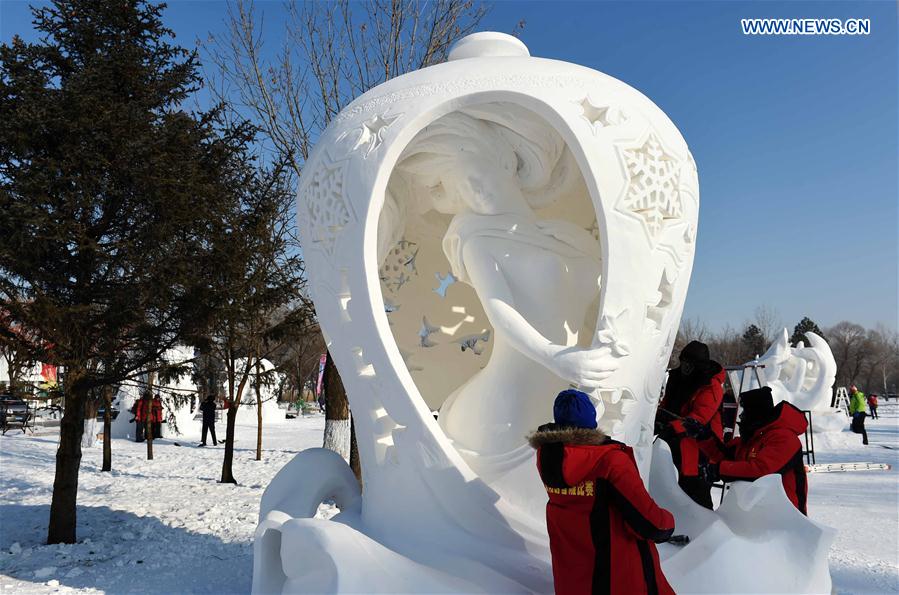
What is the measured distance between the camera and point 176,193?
6.09m

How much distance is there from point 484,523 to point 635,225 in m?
1.77

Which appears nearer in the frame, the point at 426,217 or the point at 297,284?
the point at 426,217

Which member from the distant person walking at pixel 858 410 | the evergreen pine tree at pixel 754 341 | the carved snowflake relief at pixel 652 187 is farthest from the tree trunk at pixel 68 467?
the evergreen pine tree at pixel 754 341

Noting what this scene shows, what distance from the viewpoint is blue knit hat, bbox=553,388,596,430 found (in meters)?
2.59

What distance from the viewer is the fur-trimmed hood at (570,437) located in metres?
2.55

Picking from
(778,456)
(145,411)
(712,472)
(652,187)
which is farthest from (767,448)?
(145,411)

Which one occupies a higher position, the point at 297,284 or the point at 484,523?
the point at 297,284

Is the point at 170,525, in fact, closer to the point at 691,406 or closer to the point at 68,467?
the point at 68,467

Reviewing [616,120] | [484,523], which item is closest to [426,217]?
[616,120]

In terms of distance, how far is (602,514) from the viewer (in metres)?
2.52

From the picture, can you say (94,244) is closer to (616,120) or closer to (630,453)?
(616,120)

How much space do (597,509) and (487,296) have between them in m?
1.62

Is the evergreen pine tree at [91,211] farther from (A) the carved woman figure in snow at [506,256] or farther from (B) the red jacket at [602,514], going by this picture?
(B) the red jacket at [602,514]

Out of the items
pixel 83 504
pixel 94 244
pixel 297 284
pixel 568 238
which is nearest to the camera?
pixel 568 238
